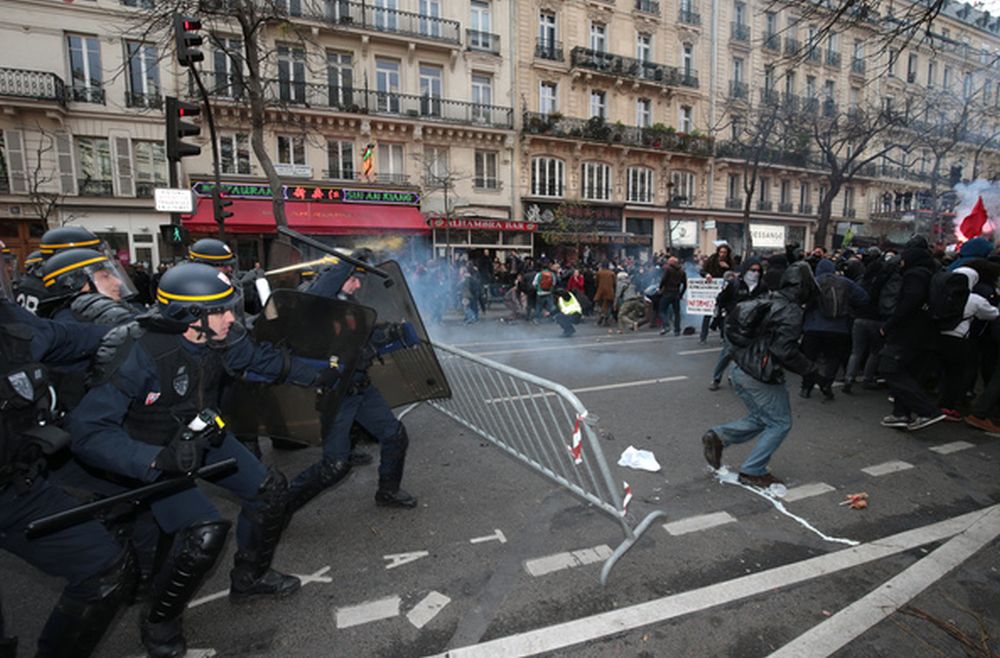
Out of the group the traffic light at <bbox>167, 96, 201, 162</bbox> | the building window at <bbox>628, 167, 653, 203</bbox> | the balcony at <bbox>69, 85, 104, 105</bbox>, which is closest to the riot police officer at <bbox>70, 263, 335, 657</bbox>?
the traffic light at <bbox>167, 96, 201, 162</bbox>

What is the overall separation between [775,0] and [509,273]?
15.8 metres

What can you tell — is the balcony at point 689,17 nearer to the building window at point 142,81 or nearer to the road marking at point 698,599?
the building window at point 142,81

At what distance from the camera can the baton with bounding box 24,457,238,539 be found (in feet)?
6.38

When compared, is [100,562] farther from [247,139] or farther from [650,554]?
[247,139]

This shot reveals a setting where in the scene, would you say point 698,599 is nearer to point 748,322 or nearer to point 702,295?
point 748,322

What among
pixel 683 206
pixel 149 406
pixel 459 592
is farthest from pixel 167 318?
pixel 683 206

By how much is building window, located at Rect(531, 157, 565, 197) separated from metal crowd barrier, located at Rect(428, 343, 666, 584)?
71.6ft

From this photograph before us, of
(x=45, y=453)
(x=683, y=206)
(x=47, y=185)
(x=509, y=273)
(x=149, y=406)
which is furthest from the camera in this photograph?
(x=683, y=206)

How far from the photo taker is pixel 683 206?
3034cm

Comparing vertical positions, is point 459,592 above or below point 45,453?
below

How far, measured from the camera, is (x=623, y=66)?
91.9 feet

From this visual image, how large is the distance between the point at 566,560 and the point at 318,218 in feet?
65.5

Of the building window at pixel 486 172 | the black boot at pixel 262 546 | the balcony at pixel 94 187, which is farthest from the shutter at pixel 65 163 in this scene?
the black boot at pixel 262 546

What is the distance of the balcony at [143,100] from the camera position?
1917cm
